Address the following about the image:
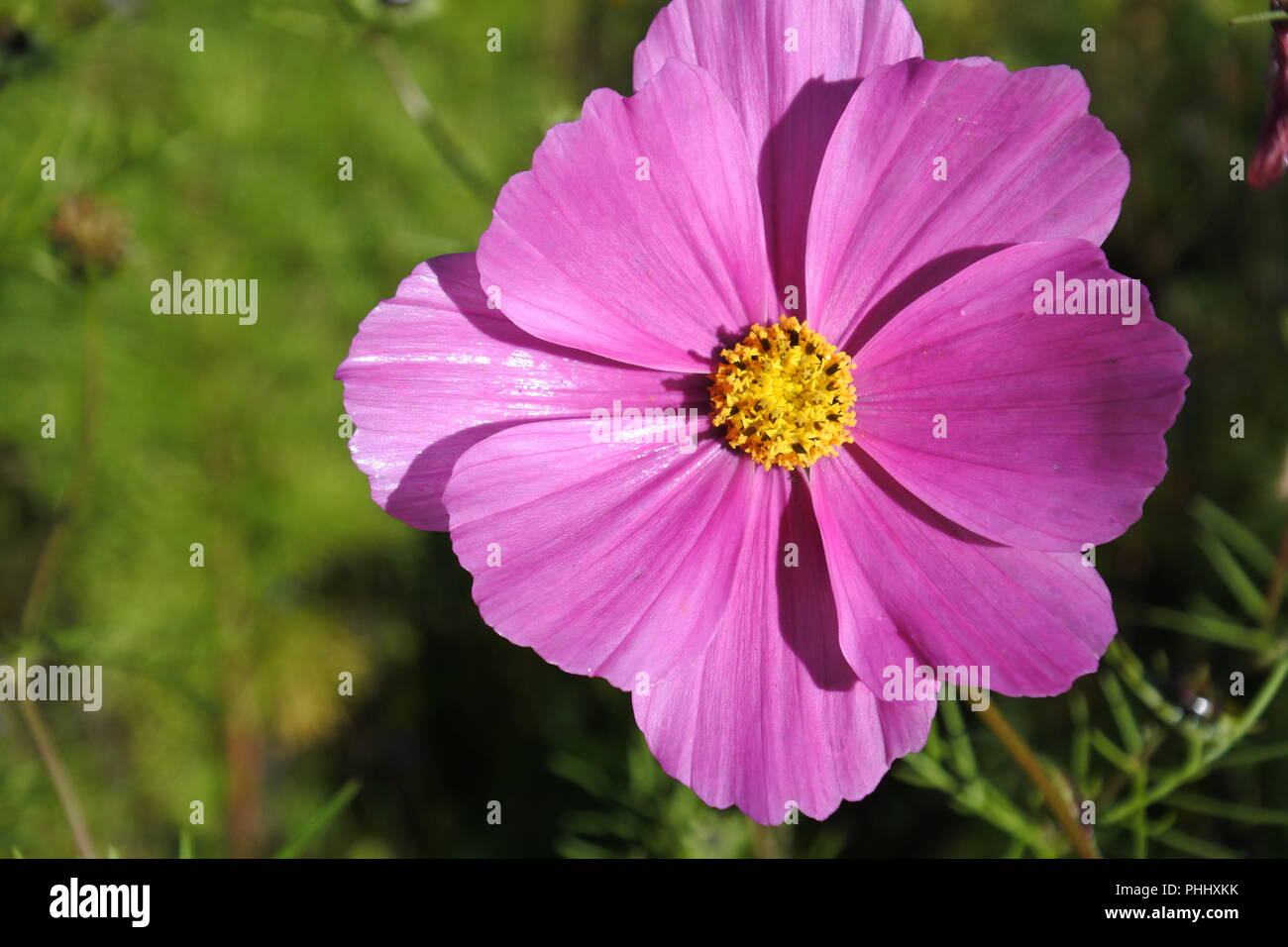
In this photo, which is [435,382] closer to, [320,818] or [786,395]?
[786,395]

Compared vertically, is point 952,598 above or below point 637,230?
below

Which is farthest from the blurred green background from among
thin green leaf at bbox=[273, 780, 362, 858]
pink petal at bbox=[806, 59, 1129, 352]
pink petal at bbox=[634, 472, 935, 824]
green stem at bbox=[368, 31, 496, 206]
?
pink petal at bbox=[806, 59, 1129, 352]

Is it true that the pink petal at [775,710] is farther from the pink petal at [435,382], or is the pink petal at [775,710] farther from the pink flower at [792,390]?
the pink petal at [435,382]

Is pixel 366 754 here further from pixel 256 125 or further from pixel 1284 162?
pixel 1284 162

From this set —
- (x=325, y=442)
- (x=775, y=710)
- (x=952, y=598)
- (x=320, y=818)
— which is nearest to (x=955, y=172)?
(x=952, y=598)

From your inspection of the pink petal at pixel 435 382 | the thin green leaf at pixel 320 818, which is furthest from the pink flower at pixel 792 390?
the thin green leaf at pixel 320 818

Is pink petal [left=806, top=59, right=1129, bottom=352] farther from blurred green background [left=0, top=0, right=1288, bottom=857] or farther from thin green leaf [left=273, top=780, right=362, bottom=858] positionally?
blurred green background [left=0, top=0, right=1288, bottom=857]
